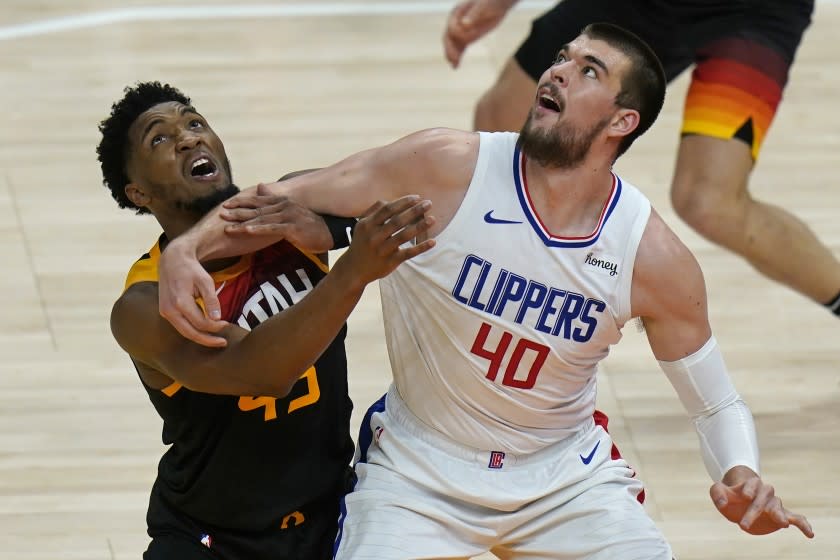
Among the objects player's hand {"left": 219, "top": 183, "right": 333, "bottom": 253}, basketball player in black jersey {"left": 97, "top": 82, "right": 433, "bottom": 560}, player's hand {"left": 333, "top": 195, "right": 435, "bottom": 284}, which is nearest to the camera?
player's hand {"left": 333, "top": 195, "right": 435, "bottom": 284}

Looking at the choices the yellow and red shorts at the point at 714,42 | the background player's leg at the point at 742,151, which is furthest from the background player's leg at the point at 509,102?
the background player's leg at the point at 742,151

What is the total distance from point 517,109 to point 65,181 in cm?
225

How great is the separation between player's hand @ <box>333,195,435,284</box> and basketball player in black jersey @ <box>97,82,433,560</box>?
375 mm

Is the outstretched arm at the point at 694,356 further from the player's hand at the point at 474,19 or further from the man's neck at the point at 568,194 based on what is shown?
the player's hand at the point at 474,19

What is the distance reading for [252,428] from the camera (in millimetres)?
3012

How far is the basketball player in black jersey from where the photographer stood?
299 centimetres

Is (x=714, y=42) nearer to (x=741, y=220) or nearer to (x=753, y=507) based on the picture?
(x=741, y=220)

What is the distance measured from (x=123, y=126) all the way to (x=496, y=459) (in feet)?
3.41

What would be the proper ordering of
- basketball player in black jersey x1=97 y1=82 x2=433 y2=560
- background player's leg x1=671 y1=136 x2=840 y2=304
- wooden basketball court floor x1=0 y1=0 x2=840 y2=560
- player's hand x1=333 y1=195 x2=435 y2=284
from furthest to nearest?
background player's leg x1=671 y1=136 x2=840 y2=304, wooden basketball court floor x1=0 y1=0 x2=840 y2=560, basketball player in black jersey x1=97 y1=82 x2=433 y2=560, player's hand x1=333 y1=195 x2=435 y2=284

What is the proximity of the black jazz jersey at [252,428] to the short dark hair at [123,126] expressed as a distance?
0.22m

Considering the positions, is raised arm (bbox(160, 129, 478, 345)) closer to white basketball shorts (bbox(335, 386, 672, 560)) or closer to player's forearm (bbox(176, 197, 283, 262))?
player's forearm (bbox(176, 197, 283, 262))

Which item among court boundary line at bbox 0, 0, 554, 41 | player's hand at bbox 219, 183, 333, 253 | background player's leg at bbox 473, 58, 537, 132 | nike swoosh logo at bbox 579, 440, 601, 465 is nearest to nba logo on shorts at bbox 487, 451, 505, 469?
nike swoosh logo at bbox 579, 440, 601, 465

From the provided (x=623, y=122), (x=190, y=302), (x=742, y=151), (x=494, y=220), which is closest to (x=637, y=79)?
(x=623, y=122)

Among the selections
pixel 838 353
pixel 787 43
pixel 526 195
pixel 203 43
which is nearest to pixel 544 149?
pixel 526 195
